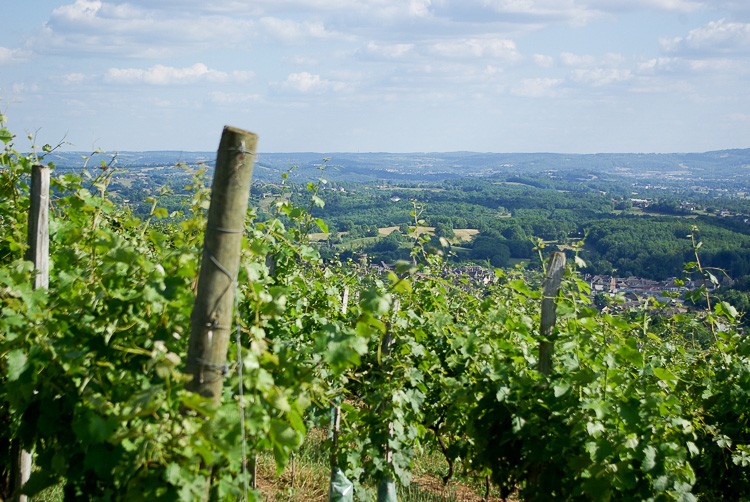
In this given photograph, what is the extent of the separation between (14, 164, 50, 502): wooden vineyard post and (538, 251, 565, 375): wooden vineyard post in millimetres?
2175

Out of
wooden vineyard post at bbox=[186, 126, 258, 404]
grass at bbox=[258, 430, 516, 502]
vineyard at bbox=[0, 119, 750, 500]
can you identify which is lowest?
grass at bbox=[258, 430, 516, 502]

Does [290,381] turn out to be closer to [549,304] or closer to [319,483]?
[549,304]

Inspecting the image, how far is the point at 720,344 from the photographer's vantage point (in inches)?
154

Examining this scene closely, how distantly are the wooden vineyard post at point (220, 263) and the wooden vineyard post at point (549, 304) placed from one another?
67.6 inches

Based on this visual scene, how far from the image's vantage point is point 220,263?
1.80m

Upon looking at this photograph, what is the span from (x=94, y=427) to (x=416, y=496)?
11.4 feet

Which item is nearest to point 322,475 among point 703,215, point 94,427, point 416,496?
point 416,496

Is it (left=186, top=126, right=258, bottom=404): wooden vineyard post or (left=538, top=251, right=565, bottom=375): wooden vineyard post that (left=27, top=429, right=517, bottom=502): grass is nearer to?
(left=538, top=251, right=565, bottom=375): wooden vineyard post

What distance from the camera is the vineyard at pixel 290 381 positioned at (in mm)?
1850

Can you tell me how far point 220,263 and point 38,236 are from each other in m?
1.51

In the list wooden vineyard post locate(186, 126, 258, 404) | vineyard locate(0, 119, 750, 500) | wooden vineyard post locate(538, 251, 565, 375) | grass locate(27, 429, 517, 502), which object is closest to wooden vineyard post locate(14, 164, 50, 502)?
vineyard locate(0, 119, 750, 500)

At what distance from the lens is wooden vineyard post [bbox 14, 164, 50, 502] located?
9.53 feet

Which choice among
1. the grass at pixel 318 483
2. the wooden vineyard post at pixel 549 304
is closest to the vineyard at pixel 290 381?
the wooden vineyard post at pixel 549 304

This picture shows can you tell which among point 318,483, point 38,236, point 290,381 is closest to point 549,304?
point 290,381
